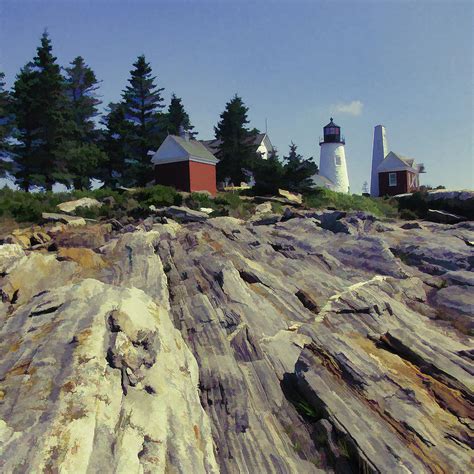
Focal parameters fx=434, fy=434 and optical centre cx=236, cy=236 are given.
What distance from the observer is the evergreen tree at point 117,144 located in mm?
48847

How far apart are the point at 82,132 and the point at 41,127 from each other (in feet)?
15.4

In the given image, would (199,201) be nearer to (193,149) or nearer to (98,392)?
(193,149)

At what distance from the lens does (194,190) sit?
41.6m

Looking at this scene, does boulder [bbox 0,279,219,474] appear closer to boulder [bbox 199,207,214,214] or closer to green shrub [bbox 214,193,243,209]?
boulder [bbox 199,207,214,214]

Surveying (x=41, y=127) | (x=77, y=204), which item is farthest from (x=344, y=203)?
(x=41, y=127)

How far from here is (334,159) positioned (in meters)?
65.6

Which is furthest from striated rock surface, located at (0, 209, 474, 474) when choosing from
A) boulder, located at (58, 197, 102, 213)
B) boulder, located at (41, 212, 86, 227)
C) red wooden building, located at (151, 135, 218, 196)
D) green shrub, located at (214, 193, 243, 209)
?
red wooden building, located at (151, 135, 218, 196)

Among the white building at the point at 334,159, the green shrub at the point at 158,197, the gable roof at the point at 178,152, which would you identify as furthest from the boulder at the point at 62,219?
the white building at the point at 334,159

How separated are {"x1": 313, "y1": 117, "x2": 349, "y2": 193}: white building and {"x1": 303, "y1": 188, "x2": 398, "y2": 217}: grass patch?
1740 centimetres

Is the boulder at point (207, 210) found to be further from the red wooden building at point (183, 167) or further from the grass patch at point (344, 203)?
the grass patch at point (344, 203)

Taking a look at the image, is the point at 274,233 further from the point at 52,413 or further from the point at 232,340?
the point at 52,413

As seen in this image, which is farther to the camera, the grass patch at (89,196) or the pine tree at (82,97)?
the pine tree at (82,97)

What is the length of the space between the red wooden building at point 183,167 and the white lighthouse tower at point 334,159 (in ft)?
87.4

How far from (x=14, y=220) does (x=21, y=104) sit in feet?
67.4
